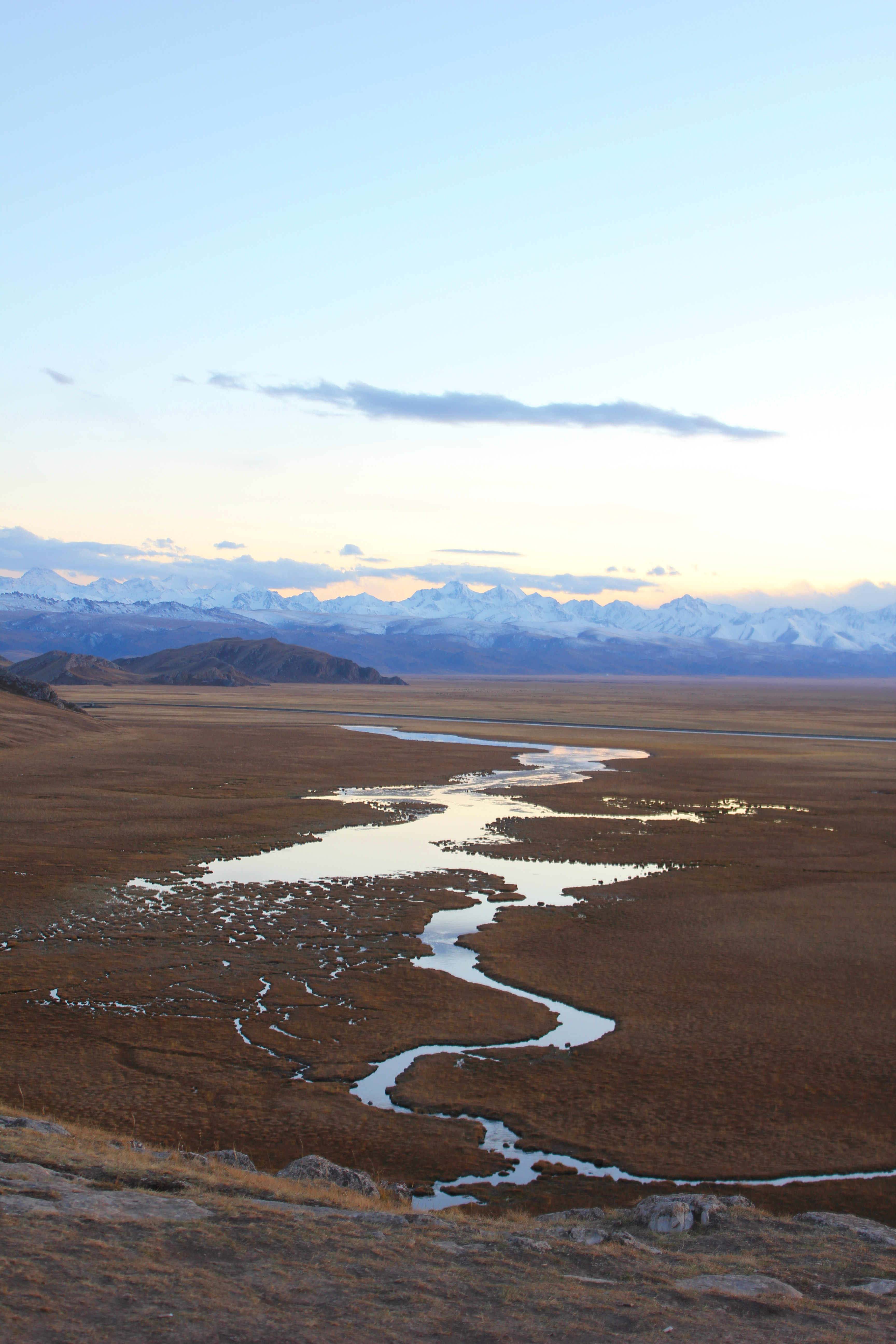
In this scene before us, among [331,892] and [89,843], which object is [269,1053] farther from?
[89,843]

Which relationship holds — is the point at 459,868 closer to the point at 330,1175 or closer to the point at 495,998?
the point at 495,998

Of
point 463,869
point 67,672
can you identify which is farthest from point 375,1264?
point 67,672

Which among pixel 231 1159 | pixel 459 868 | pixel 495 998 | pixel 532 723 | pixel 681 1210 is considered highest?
pixel 532 723

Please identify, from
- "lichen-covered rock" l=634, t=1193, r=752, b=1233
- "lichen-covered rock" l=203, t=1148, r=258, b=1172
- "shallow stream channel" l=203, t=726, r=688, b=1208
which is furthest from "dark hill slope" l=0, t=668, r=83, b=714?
"lichen-covered rock" l=634, t=1193, r=752, b=1233

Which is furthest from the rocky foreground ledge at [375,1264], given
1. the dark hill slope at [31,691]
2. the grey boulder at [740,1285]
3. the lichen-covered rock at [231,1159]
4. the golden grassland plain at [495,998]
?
the dark hill slope at [31,691]

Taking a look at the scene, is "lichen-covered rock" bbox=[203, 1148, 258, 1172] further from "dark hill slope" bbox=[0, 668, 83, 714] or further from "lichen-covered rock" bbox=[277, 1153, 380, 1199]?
"dark hill slope" bbox=[0, 668, 83, 714]

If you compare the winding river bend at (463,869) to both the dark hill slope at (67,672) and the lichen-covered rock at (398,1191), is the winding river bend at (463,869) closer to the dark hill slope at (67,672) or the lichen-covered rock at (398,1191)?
the lichen-covered rock at (398,1191)

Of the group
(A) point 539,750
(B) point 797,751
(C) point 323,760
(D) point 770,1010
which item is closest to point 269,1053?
Result: (D) point 770,1010
